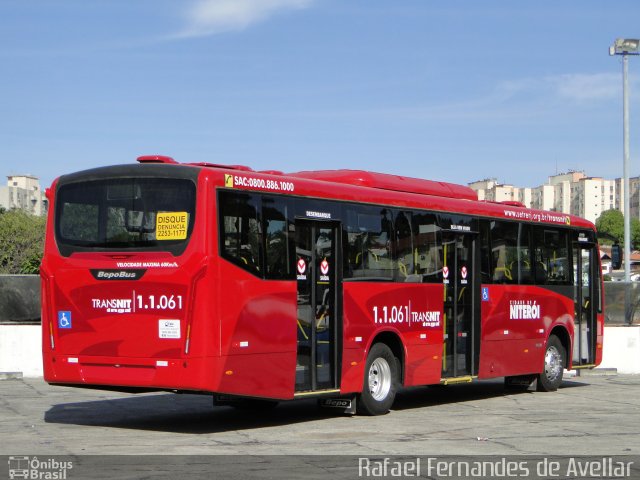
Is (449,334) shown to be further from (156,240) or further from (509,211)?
(156,240)

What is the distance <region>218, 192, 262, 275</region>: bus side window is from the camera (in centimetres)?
1274

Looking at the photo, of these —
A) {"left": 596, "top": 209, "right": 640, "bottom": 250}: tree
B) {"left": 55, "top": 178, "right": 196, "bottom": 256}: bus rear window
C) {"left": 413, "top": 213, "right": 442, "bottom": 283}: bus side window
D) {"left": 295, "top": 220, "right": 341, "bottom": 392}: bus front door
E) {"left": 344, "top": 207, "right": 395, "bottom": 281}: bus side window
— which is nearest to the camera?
{"left": 55, "top": 178, "right": 196, "bottom": 256}: bus rear window

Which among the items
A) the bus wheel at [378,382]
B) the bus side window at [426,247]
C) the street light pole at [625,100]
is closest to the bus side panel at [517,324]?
the bus side window at [426,247]

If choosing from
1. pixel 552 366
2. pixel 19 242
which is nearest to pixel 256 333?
pixel 552 366

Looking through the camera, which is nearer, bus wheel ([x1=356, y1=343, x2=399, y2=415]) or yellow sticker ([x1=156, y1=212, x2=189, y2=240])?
yellow sticker ([x1=156, y1=212, x2=189, y2=240])

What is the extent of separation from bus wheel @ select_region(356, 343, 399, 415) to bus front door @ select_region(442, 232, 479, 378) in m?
1.62

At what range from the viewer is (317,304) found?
14.4 metres

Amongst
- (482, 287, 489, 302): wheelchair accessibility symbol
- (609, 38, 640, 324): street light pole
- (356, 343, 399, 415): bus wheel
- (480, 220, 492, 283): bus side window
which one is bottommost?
(356, 343, 399, 415): bus wheel

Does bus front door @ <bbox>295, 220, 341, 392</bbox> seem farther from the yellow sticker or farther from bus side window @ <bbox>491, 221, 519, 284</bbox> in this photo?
bus side window @ <bbox>491, 221, 519, 284</bbox>

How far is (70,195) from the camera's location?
13.6m

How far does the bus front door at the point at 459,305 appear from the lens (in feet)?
56.7

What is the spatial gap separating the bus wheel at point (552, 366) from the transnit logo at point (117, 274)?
9.75 m

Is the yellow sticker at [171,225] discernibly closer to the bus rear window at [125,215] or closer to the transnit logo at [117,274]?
the bus rear window at [125,215]
